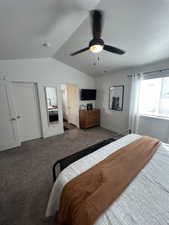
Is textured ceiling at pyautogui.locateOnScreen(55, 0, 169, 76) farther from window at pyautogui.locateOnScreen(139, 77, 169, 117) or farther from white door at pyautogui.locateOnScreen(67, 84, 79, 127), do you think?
white door at pyautogui.locateOnScreen(67, 84, 79, 127)

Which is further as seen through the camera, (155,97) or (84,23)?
(155,97)

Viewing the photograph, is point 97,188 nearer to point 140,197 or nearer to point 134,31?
point 140,197

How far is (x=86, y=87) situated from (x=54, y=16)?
3.10 metres

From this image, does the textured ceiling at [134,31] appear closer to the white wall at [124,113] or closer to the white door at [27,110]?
the white wall at [124,113]

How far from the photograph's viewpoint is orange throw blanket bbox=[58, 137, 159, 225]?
0.77m

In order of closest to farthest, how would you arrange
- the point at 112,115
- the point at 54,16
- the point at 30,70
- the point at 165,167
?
the point at 165,167, the point at 54,16, the point at 30,70, the point at 112,115

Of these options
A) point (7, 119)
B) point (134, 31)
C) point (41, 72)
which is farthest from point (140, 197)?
point (41, 72)

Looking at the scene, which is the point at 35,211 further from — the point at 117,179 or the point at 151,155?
the point at 151,155

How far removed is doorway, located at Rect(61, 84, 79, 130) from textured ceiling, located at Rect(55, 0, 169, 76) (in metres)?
1.87

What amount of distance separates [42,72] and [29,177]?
118 inches

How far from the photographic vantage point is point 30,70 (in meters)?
3.17

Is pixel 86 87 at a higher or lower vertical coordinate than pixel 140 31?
lower

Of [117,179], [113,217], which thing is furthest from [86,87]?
[113,217]

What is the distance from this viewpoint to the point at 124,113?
372 cm
